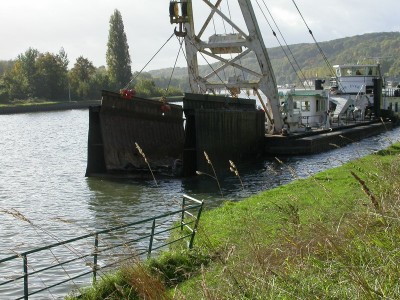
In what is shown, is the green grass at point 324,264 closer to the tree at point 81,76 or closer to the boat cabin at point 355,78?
the boat cabin at point 355,78

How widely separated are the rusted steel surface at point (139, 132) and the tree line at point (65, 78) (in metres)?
78.6

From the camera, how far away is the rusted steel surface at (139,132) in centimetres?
2272

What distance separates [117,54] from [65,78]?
34.2 feet

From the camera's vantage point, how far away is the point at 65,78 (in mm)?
107688

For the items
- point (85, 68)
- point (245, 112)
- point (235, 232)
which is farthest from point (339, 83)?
point (85, 68)

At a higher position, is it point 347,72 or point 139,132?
point 347,72

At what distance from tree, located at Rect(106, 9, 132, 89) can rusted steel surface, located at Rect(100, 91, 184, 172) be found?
85.8 metres

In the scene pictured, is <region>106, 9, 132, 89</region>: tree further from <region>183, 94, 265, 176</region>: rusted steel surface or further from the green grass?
the green grass

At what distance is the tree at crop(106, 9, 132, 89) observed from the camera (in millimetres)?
109812

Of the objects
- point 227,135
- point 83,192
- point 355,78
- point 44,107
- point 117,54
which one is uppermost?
point 117,54

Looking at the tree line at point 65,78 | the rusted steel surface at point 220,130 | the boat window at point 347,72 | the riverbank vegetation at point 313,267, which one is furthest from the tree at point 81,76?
the riverbank vegetation at point 313,267

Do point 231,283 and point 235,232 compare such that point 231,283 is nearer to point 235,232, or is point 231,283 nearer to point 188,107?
point 235,232

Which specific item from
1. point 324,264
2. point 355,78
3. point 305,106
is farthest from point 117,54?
point 324,264

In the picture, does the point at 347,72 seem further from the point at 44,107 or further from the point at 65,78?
the point at 65,78
